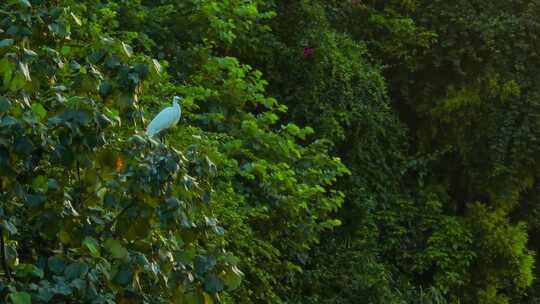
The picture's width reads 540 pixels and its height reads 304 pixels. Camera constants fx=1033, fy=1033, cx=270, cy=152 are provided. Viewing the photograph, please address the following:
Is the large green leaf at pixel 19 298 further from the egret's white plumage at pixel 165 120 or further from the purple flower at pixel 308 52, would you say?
the purple flower at pixel 308 52

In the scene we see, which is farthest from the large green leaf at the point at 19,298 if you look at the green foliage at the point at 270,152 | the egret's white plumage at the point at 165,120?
the egret's white plumage at the point at 165,120

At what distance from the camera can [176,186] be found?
328cm

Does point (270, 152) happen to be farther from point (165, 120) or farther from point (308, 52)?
point (165, 120)

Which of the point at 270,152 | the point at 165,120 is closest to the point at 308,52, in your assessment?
the point at 270,152

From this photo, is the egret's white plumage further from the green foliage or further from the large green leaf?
the large green leaf

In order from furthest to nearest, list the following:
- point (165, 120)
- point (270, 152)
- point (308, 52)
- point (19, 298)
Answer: point (308, 52) → point (270, 152) → point (165, 120) → point (19, 298)

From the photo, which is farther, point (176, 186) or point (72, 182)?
point (72, 182)

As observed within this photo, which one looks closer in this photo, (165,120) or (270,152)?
(165,120)

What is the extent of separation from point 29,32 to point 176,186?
2.35 feet

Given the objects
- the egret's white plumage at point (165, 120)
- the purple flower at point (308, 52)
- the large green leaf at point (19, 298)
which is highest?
the large green leaf at point (19, 298)

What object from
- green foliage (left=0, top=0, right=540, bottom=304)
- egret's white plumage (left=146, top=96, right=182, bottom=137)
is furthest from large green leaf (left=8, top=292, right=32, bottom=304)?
egret's white plumage (left=146, top=96, right=182, bottom=137)

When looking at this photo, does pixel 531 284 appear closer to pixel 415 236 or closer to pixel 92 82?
pixel 415 236

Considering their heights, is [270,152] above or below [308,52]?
above

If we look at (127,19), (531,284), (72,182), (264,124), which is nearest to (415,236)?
(531,284)
